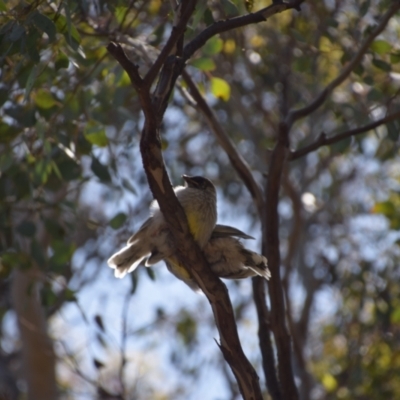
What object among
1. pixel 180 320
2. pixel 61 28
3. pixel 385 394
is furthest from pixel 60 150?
pixel 180 320

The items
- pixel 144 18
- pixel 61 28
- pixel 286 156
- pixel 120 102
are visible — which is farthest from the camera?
pixel 144 18

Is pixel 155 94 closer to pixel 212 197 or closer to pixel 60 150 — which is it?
pixel 212 197

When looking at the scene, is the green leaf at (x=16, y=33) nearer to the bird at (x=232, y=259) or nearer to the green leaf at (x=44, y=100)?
the green leaf at (x=44, y=100)

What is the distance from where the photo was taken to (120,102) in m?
5.33

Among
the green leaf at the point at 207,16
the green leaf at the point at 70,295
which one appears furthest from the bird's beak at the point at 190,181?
the green leaf at the point at 70,295

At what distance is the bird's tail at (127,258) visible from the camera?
15.0 ft

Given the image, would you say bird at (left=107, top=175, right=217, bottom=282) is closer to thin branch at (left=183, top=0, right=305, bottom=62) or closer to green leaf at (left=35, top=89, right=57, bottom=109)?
thin branch at (left=183, top=0, right=305, bottom=62)

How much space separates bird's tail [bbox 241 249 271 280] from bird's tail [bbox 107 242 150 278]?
622 mm

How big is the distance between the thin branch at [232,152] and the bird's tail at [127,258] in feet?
3.16

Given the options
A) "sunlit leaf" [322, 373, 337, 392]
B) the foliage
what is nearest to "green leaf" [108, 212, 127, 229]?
the foliage

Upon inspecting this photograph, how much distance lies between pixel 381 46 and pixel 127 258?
2335mm

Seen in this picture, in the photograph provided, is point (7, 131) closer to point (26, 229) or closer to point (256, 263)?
point (26, 229)

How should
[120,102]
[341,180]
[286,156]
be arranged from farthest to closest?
[341,180]
[120,102]
[286,156]

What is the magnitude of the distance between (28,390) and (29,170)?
3.26 metres
